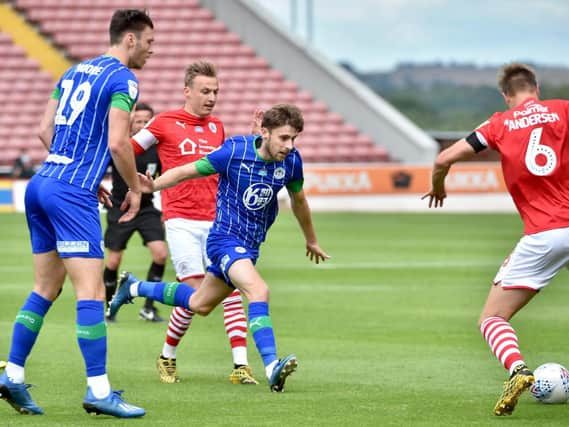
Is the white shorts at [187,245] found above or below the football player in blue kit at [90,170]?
below

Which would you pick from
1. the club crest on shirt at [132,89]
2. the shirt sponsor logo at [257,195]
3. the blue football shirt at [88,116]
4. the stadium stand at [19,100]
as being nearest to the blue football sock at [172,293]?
the shirt sponsor logo at [257,195]

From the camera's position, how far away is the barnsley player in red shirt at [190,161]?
9211 mm

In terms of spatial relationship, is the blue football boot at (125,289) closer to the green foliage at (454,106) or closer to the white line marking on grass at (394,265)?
the white line marking on grass at (394,265)

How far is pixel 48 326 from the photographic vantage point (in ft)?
39.8

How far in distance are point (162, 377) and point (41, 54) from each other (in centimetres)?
3258

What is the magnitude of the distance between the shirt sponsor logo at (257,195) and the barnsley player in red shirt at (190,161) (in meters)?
1.09

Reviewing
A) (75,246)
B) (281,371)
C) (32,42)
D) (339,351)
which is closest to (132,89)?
(75,246)

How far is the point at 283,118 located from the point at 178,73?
106 feet

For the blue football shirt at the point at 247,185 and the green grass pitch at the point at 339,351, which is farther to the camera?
the blue football shirt at the point at 247,185

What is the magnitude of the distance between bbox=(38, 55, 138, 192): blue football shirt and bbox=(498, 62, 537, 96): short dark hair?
7.62ft

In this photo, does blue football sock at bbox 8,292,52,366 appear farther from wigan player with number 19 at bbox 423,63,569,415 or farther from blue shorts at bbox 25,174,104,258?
wigan player with number 19 at bbox 423,63,569,415

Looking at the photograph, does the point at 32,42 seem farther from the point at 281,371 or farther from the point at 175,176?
the point at 281,371

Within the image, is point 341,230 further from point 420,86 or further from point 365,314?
point 420,86

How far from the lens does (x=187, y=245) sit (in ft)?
31.1
